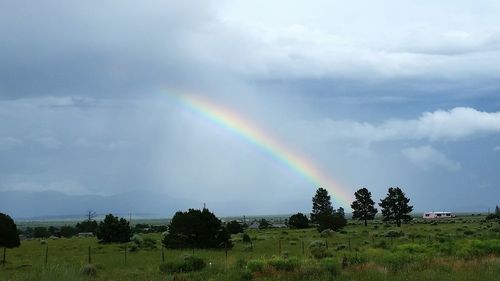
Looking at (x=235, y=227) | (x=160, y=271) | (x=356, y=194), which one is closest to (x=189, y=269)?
(x=160, y=271)

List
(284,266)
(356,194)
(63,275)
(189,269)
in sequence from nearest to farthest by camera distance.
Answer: (63,275), (284,266), (189,269), (356,194)

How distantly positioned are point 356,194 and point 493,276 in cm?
10409

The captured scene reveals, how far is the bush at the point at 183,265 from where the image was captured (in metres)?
27.0

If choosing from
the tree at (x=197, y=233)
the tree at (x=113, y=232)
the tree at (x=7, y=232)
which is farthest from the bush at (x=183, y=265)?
the tree at (x=113, y=232)

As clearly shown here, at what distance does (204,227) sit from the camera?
5381 centimetres

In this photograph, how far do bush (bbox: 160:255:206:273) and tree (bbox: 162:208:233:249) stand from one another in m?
25.0

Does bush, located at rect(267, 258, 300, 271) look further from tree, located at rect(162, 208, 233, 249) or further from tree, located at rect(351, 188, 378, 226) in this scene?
tree, located at rect(351, 188, 378, 226)

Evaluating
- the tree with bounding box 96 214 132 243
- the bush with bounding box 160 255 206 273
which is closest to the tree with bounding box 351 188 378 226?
the tree with bounding box 96 214 132 243

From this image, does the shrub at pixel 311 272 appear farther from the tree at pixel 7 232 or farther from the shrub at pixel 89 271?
the tree at pixel 7 232

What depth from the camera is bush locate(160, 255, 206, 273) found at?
27048mm

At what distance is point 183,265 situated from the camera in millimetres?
27453

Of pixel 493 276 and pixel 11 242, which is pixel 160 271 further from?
pixel 11 242

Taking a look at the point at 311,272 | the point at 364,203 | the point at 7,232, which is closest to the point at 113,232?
the point at 7,232

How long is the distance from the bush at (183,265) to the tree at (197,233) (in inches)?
983
